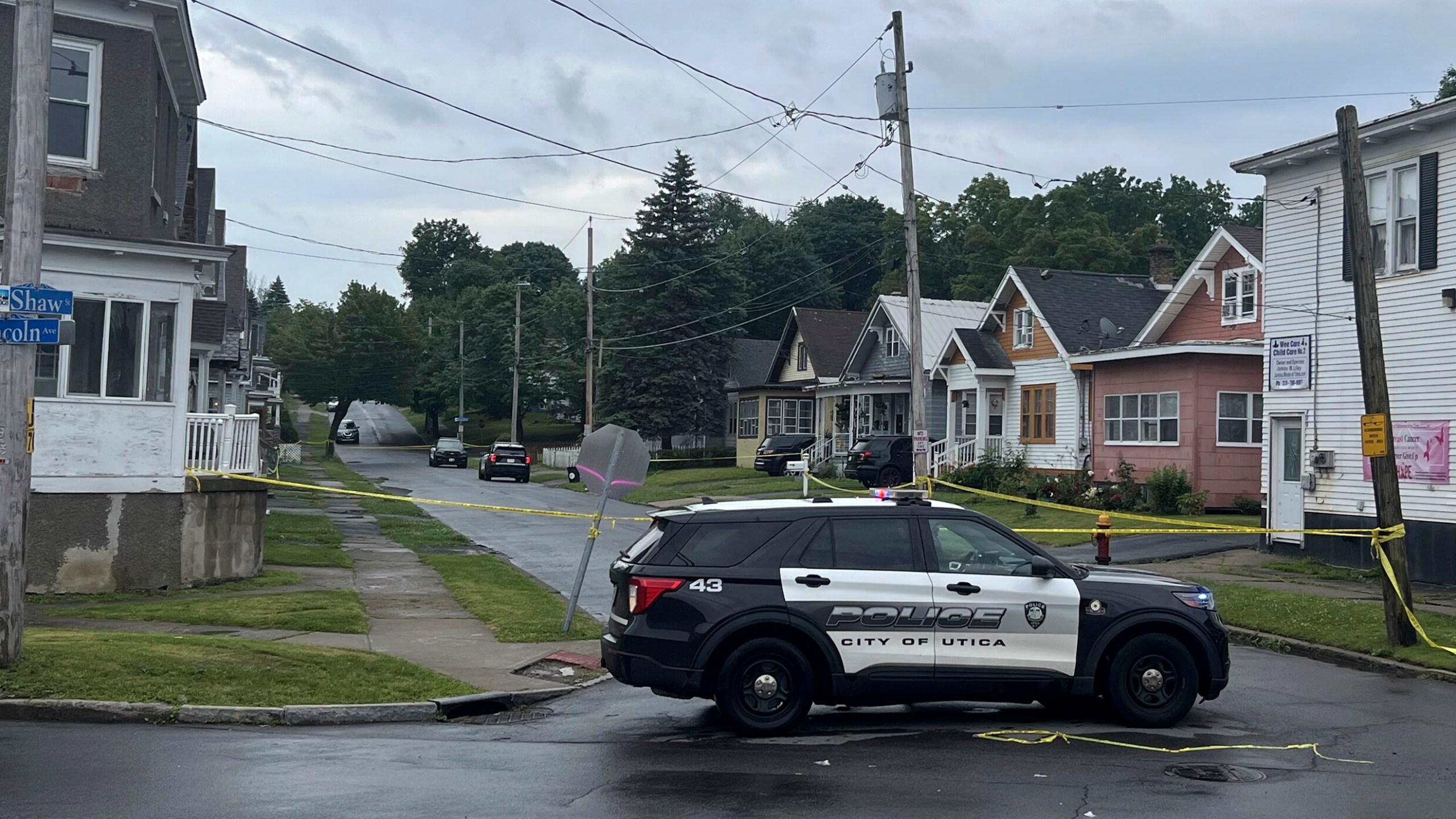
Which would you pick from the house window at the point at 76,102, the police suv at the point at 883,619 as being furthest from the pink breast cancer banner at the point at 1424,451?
the house window at the point at 76,102

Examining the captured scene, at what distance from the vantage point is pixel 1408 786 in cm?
827

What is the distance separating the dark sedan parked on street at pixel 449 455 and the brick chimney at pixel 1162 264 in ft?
120

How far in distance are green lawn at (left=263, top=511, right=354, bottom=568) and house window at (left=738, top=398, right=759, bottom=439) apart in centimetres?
3079

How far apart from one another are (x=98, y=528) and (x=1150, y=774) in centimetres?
1375

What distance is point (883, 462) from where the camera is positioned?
1604 inches

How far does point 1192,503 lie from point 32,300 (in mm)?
26208

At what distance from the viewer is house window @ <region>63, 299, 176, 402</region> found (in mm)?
17156

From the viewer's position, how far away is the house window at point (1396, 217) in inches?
837

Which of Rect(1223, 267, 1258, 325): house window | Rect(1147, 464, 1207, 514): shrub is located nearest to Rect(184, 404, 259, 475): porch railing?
Rect(1147, 464, 1207, 514): shrub

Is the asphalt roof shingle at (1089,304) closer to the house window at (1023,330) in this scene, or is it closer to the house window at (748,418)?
the house window at (1023,330)

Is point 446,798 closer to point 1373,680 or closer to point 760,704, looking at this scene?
point 760,704

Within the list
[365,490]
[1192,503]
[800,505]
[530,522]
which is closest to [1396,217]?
[1192,503]

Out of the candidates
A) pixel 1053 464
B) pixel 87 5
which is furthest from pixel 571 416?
pixel 87 5

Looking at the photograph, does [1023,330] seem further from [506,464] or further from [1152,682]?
[1152,682]
